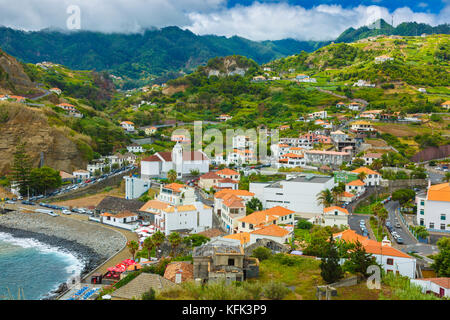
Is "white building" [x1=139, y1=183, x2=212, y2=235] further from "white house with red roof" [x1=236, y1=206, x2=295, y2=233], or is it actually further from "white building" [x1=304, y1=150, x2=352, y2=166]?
"white building" [x1=304, y1=150, x2=352, y2=166]

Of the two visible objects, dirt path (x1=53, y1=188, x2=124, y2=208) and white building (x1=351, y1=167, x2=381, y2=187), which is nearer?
white building (x1=351, y1=167, x2=381, y2=187)

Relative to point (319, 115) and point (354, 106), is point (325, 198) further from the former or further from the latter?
point (354, 106)

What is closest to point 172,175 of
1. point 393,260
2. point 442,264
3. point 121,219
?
point 121,219

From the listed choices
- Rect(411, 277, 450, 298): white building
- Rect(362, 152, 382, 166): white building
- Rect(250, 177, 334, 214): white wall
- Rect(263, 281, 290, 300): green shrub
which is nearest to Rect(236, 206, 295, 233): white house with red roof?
Rect(250, 177, 334, 214): white wall

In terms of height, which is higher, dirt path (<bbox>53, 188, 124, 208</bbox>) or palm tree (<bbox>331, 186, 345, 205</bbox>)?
palm tree (<bbox>331, 186, 345, 205</bbox>)

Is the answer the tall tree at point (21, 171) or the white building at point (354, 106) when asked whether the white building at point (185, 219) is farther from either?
the white building at point (354, 106)

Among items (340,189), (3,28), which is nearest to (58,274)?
(340,189)
